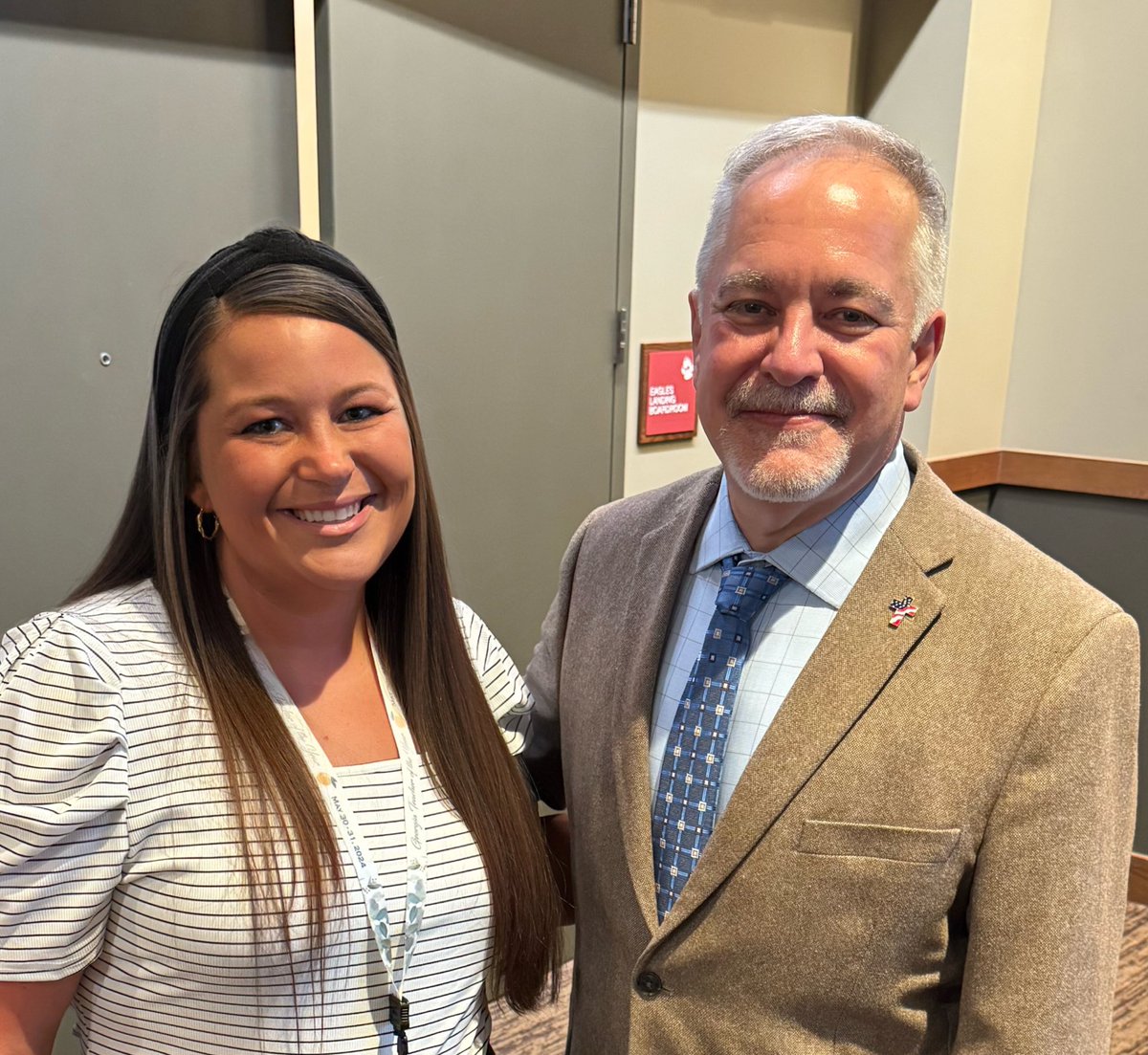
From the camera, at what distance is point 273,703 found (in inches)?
49.8

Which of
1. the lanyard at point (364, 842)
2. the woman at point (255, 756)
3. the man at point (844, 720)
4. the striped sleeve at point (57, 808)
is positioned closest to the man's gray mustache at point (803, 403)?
the man at point (844, 720)

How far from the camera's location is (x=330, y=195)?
217 centimetres

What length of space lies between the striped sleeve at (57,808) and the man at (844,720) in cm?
61

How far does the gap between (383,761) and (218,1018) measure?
12.9 inches

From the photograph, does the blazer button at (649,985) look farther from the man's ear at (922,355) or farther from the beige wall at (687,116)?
the beige wall at (687,116)

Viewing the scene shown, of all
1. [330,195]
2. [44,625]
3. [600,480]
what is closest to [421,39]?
[330,195]

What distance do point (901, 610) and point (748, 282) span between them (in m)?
0.43

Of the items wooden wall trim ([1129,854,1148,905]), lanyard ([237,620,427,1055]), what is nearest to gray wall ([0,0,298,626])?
lanyard ([237,620,427,1055])

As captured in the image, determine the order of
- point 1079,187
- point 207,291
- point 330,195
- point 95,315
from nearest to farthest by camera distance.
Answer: point 207,291
point 95,315
point 330,195
point 1079,187

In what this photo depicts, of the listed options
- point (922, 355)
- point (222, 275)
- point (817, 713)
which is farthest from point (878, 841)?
point (222, 275)

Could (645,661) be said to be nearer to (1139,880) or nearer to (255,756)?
(255,756)

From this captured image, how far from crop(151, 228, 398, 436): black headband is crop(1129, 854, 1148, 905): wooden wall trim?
317 cm

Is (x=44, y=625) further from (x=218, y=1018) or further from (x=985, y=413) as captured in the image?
(x=985, y=413)

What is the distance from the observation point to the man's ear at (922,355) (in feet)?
4.43
